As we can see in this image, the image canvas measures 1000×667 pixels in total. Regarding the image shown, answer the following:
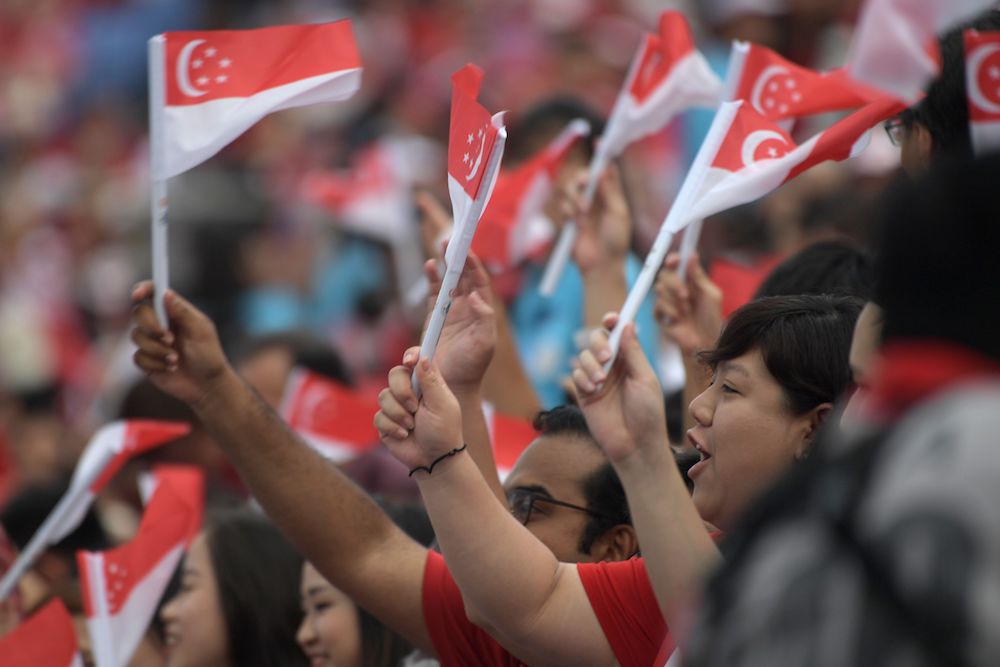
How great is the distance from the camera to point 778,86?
3.19 m

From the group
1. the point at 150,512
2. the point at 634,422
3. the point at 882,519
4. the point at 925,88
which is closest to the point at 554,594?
the point at 634,422

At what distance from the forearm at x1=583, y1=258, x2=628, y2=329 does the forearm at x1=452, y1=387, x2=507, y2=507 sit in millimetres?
778

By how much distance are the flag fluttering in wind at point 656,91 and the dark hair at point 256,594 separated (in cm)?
90

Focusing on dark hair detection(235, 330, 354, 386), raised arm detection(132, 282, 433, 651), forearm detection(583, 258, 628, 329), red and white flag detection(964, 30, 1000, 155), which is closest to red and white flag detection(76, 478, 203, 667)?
raised arm detection(132, 282, 433, 651)

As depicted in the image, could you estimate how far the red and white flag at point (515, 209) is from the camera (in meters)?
3.99

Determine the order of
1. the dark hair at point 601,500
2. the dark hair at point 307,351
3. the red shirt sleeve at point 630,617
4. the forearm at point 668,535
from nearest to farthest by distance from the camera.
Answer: the forearm at point 668,535 < the red shirt sleeve at point 630,617 < the dark hair at point 601,500 < the dark hair at point 307,351

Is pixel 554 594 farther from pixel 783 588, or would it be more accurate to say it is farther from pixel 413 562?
pixel 783 588

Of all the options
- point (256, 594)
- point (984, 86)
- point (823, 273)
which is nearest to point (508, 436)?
point (256, 594)

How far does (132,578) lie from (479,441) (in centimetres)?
90

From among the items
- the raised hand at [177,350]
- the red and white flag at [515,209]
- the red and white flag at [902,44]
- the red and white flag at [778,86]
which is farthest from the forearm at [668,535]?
→ the red and white flag at [515,209]

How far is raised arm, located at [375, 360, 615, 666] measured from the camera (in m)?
2.29

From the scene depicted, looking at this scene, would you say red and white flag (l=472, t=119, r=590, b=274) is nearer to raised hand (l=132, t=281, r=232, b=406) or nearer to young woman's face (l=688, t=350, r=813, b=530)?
raised hand (l=132, t=281, r=232, b=406)

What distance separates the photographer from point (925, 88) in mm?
2316

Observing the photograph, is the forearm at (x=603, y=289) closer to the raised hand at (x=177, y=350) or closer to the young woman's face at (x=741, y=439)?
the raised hand at (x=177, y=350)
